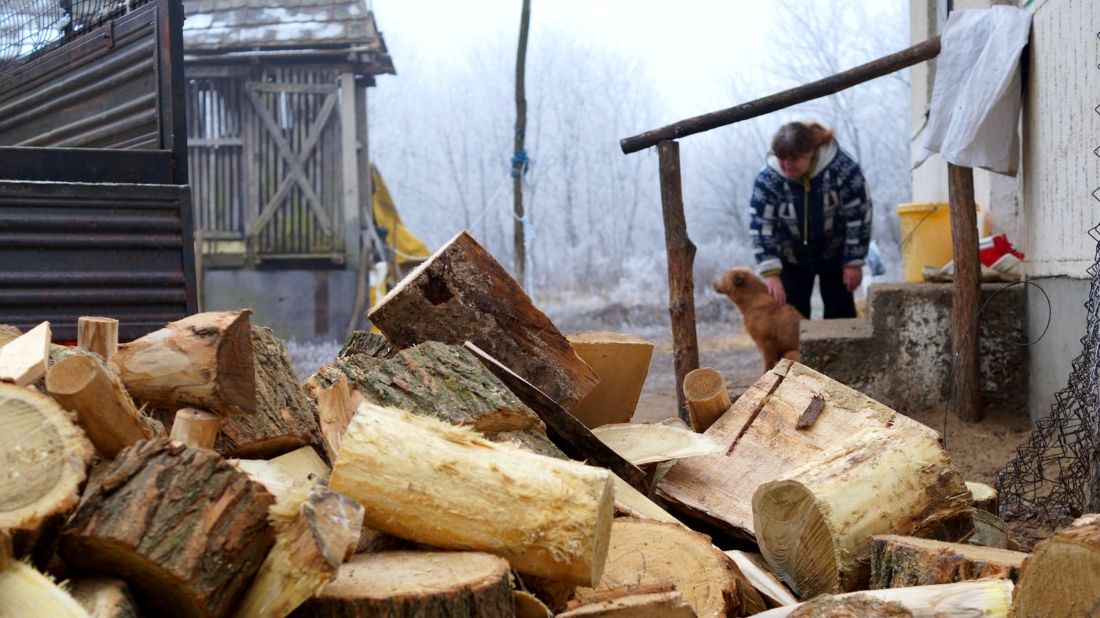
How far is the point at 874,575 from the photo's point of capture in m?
2.23

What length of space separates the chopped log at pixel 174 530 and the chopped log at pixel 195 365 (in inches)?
20.8

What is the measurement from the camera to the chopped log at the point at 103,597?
156 cm

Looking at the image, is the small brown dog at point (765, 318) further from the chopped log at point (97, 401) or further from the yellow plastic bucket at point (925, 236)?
the chopped log at point (97, 401)

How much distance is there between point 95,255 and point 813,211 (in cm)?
428

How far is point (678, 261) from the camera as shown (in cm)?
471

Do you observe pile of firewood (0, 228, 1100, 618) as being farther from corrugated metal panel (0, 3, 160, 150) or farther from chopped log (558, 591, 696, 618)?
corrugated metal panel (0, 3, 160, 150)

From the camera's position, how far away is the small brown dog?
600 cm

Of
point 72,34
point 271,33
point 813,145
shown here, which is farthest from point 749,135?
point 72,34

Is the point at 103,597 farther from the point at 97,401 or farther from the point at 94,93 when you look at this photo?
the point at 94,93

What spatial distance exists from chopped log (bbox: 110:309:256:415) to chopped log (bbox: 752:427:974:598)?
1.49m

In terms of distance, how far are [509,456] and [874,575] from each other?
3.34ft

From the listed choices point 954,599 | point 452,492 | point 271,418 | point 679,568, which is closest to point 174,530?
point 452,492

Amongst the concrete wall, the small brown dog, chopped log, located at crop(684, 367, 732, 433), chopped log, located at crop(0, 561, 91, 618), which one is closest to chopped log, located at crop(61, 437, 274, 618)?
chopped log, located at crop(0, 561, 91, 618)

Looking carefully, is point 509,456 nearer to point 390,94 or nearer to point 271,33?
point 271,33
